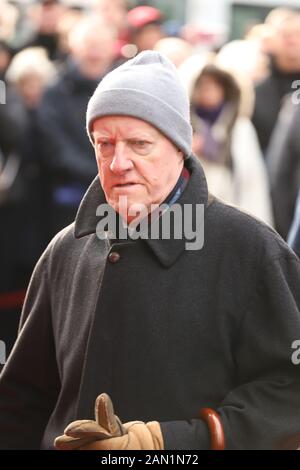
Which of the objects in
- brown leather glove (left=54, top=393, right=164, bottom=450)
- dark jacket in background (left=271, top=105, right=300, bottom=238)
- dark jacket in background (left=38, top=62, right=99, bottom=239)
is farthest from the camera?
A: dark jacket in background (left=38, top=62, right=99, bottom=239)

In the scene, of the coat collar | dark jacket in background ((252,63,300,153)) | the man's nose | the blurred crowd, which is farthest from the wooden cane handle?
dark jacket in background ((252,63,300,153))

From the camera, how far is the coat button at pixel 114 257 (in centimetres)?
375

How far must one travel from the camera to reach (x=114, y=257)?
3.75 meters

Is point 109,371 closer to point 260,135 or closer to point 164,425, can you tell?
point 164,425

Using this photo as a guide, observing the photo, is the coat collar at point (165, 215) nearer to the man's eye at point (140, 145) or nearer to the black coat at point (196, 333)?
the black coat at point (196, 333)

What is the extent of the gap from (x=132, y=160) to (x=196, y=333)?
0.51 metres

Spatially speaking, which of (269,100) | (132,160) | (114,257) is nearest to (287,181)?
(269,100)

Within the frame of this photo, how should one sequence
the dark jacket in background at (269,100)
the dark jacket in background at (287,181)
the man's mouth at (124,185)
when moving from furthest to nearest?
the dark jacket in background at (269,100), the dark jacket in background at (287,181), the man's mouth at (124,185)

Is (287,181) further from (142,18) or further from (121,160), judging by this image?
(121,160)

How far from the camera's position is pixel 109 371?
12.1 feet

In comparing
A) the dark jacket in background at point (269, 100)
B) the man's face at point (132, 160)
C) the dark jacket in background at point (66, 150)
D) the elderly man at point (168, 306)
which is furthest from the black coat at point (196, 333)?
the dark jacket in background at point (269, 100)

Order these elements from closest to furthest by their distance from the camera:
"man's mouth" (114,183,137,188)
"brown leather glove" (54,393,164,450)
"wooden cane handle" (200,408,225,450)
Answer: "brown leather glove" (54,393,164,450)
"wooden cane handle" (200,408,225,450)
"man's mouth" (114,183,137,188)

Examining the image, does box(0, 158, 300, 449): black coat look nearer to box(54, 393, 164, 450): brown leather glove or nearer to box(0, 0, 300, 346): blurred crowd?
box(54, 393, 164, 450): brown leather glove

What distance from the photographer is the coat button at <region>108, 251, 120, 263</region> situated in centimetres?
375
